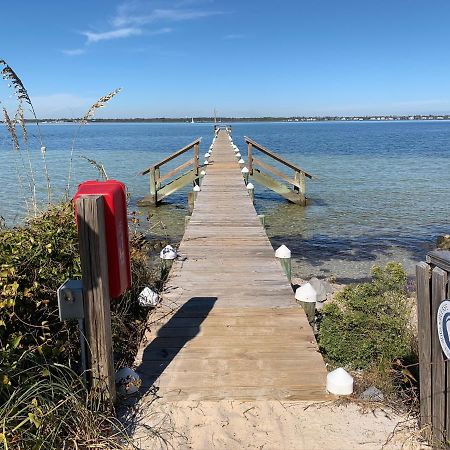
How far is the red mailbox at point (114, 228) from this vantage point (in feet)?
8.20

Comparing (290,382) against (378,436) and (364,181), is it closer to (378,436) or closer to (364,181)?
(378,436)

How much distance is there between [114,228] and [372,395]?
6.00 ft

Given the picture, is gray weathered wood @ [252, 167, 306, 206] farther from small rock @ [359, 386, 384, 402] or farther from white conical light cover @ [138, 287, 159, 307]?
small rock @ [359, 386, 384, 402]

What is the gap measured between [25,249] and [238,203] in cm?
659

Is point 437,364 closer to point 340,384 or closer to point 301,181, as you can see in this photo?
point 340,384

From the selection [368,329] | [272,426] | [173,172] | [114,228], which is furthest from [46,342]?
[173,172]

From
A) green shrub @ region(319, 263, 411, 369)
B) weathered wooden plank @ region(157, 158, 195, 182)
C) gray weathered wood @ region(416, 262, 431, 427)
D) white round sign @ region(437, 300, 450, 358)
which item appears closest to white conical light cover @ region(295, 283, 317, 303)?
green shrub @ region(319, 263, 411, 369)

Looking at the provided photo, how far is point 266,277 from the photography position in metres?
5.16

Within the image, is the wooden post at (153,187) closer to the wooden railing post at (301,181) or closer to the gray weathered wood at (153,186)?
the gray weathered wood at (153,186)

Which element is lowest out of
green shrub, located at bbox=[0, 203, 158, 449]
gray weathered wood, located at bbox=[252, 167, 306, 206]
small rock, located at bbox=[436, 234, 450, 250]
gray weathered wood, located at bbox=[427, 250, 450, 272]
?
small rock, located at bbox=[436, 234, 450, 250]

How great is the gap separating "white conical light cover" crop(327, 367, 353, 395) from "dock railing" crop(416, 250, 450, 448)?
516mm

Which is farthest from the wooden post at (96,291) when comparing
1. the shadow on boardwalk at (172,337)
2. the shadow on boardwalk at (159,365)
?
the shadow on boardwalk at (172,337)

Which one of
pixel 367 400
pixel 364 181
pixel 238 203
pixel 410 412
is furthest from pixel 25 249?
pixel 364 181

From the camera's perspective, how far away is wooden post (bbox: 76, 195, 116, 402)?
A: 233 cm
